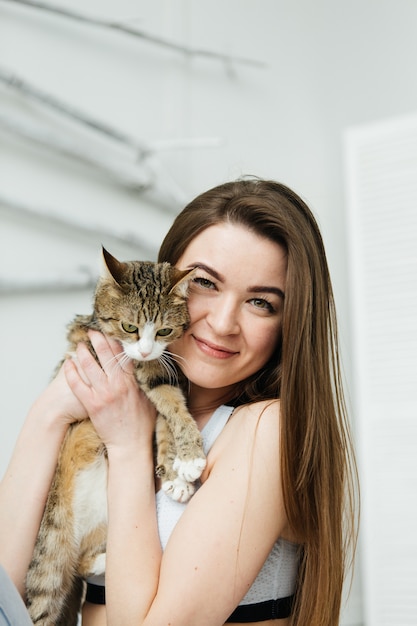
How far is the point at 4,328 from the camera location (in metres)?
2.10

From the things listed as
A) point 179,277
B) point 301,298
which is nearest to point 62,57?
point 179,277

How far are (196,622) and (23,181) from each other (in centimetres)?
151

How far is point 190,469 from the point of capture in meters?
1.26

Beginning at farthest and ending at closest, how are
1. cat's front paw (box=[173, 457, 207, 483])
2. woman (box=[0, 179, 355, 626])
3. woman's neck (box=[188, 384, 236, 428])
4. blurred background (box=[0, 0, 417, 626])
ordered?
1. blurred background (box=[0, 0, 417, 626])
2. woman's neck (box=[188, 384, 236, 428])
3. cat's front paw (box=[173, 457, 207, 483])
4. woman (box=[0, 179, 355, 626])

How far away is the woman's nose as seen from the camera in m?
1.28

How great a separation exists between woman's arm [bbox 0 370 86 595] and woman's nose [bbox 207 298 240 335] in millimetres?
352

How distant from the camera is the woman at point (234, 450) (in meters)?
1.16

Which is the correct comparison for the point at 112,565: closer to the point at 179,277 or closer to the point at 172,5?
the point at 179,277

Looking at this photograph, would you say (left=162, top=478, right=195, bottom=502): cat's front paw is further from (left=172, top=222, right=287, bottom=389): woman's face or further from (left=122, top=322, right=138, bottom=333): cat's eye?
(left=122, top=322, right=138, bottom=333): cat's eye

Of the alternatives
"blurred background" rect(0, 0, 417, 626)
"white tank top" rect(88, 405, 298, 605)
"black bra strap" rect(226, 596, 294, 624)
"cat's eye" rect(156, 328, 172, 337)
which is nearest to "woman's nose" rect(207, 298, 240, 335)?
"cat's eye" rect(156, 328, 172, 337)

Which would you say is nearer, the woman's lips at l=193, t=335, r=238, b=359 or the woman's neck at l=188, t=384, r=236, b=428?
the woman's lips at l=193, t=335, r=238, b=359

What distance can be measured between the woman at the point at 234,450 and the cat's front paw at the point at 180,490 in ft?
0.11

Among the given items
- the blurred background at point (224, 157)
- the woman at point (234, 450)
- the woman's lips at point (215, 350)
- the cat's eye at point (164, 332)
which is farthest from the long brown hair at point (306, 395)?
the blurred background at point (224, 157)

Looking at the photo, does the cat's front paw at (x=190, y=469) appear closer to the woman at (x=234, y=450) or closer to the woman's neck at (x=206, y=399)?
the woman at (x=234, y=450)
